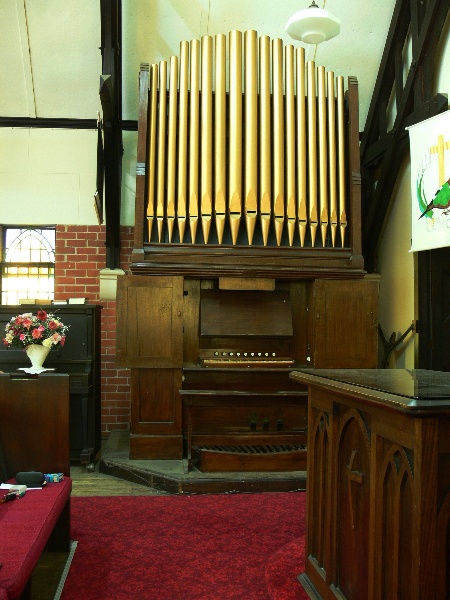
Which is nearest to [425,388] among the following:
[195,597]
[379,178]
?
[195,597]

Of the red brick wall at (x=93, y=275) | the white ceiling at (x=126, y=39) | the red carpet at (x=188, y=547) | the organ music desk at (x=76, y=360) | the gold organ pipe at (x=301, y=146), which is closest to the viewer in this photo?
the red carpet at (x=188, y=547)

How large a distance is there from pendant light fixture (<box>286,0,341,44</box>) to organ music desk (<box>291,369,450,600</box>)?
2.76 meters

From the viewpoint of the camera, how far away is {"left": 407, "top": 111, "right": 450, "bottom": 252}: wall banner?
466 cm

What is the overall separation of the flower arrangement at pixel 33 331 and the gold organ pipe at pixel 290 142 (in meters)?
2.07

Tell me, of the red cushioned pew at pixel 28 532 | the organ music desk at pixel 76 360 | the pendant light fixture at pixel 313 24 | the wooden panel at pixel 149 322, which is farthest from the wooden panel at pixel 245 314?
the red cushioned pew at pixel 28 532

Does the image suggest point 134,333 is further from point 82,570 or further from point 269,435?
point 82,570

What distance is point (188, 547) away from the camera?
343 centimetres

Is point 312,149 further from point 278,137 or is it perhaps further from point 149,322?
point 149,322

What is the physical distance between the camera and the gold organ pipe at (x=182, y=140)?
511 cm

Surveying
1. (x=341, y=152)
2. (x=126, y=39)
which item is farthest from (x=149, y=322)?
(x=126, y=39)

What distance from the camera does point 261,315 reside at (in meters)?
5.34

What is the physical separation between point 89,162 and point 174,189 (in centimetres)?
154

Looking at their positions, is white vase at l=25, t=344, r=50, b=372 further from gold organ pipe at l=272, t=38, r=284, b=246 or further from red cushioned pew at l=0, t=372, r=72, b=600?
gold organ pipe at l=272, t=38, r=284, b=246

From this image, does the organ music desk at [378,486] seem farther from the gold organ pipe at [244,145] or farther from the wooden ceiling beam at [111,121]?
the wooden ceiling beam at [111,121]
